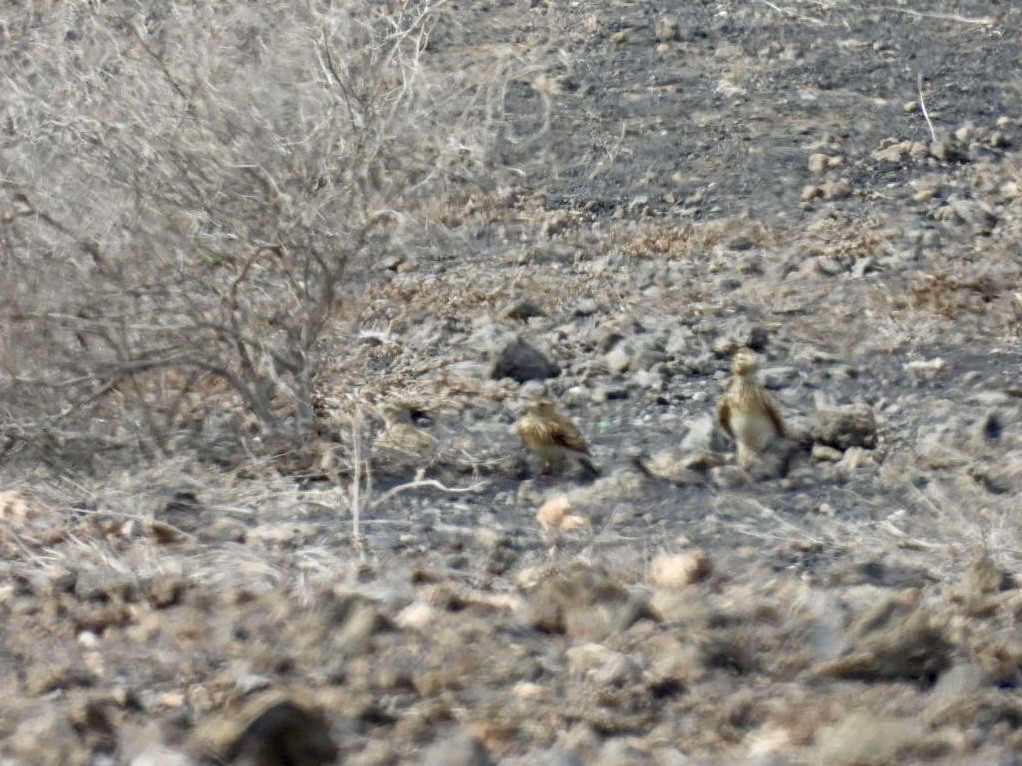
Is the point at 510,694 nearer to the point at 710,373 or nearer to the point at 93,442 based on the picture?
the point at 93,442

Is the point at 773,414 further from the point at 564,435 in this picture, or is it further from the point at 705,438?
the point at 564,435

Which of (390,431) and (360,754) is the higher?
(360,754)

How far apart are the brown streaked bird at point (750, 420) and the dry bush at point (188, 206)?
1190 millimetres

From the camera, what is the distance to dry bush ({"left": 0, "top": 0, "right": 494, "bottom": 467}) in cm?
524

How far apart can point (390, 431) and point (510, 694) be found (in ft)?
7.90

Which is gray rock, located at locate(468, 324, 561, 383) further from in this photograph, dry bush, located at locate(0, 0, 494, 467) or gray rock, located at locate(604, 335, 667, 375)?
dry bush, located at locate(0, 0, 494, 467)

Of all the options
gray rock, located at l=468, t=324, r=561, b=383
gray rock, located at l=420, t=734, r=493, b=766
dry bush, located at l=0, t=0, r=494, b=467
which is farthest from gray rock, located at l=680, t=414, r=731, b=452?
gray rock, located at l=420, t=734, r=493, b=766

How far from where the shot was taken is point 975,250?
835cm

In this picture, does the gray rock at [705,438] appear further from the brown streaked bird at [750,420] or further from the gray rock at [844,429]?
the gray rock at [844,429]

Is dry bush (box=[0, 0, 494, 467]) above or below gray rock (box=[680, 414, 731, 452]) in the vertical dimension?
above

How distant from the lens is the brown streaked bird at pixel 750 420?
5406 millimetres

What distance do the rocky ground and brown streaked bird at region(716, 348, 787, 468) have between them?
90 millimetres

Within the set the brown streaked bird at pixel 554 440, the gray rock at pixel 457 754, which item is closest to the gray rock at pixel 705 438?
the brown streaked bird at pixel 554 440

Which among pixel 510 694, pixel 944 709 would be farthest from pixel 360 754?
pixel 944 709
